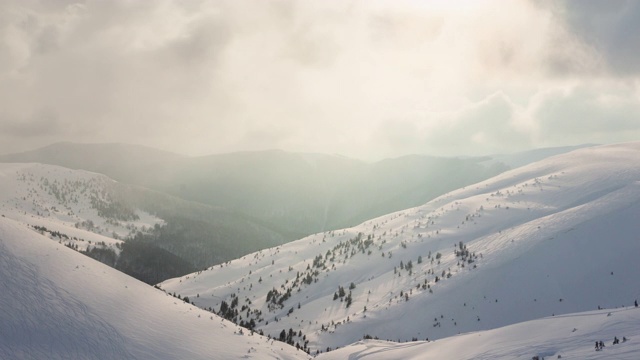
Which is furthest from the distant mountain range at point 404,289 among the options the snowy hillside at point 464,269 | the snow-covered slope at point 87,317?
the snowy hillside at point 464,269

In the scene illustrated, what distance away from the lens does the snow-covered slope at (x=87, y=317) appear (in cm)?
2430

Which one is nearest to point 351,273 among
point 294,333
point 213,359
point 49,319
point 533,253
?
point 294,333

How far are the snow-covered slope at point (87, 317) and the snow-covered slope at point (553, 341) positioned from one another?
45.9 ft

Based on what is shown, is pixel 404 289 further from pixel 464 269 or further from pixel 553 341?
pixel 553 341

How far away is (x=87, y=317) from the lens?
27.3 m

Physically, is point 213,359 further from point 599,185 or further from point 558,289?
point 599,185

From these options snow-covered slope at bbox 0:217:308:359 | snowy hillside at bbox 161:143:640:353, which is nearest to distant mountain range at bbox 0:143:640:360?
snow-covered slope at bbox 0:217:308:359

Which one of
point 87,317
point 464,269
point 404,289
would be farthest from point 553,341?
point 404,289

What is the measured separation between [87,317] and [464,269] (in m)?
59.7

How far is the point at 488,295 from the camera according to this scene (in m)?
62.3

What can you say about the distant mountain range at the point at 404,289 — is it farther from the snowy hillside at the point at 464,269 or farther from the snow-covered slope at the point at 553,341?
the snowy hillside at the point at 464,269

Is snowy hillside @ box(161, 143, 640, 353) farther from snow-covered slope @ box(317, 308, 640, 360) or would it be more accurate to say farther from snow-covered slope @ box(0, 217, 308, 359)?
snow-covered slope @ box(0, 217, 308, 359)

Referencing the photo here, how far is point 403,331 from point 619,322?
132 feet

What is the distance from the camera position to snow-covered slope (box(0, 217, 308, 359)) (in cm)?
2430
